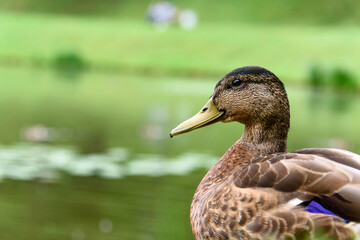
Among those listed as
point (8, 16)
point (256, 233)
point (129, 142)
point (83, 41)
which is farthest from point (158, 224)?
point (8, 16)

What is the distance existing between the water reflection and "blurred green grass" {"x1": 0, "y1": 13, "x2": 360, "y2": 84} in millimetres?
15369

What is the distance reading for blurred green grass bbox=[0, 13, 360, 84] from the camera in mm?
28141

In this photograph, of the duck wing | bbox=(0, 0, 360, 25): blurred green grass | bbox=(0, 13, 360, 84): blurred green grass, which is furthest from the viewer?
bbox=(0, 0, 360, 25): blurred green grass

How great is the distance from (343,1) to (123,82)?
25141 mm

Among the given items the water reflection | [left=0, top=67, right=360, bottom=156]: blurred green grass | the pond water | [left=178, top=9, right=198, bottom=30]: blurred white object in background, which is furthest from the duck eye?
[left=178, top=9, right=198, bottom=30]: blurred white object in background

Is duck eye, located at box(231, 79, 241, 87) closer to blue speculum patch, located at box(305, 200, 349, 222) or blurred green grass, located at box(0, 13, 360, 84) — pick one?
blue speculum patch, located at box(305, 200, 349, 222)

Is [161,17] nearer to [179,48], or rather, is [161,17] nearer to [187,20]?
[187,20]

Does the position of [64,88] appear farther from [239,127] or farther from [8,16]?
[8,16]

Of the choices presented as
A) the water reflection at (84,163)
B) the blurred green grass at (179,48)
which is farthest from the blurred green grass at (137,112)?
the blurred green grass at (179,48)

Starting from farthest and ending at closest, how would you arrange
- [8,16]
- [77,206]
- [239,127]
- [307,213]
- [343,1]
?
[343,1]
[8,16]
[239,127]
[77,206]
[307,213]

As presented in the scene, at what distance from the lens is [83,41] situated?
3275cm

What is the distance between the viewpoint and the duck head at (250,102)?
364cm

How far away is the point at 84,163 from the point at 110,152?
824mm

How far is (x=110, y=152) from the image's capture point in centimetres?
1047
